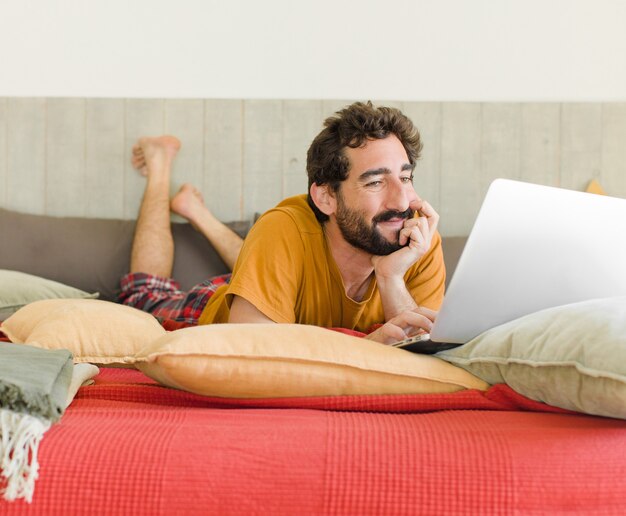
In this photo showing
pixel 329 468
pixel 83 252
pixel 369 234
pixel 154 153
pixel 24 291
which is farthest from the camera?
pixel 154 153

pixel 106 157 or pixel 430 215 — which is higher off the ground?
pixel 106 157

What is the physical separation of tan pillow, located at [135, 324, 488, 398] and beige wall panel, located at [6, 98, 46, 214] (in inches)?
76.3

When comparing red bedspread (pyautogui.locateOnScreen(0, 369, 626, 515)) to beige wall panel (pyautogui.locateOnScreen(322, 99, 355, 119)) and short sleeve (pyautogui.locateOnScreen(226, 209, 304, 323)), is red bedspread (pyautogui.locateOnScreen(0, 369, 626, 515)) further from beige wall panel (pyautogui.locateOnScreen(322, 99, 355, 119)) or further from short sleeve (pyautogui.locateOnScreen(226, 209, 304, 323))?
beige wall panel (pyautogui.locateOnScreen(322, 99, 355, 119))

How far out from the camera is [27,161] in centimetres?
288

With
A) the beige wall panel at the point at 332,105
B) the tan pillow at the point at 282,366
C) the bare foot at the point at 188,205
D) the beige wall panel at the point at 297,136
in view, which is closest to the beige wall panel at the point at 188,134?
the bare foot at the point at 188,205

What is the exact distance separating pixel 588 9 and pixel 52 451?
102 inches

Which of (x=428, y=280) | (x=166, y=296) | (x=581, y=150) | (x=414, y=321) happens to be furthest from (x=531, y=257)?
(x=581, y=150)

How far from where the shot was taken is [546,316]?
1062 mm

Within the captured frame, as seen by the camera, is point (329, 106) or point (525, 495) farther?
point (329, 106)

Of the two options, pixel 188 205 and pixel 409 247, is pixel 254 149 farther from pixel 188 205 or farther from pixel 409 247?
pixel 409 247

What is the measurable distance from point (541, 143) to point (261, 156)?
102 cm

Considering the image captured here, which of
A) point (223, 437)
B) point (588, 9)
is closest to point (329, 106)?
point (588, 9)

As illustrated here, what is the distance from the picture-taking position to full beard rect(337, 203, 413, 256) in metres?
1.79

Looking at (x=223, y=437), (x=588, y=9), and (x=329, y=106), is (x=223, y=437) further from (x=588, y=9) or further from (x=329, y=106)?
(x=588, y=9)
